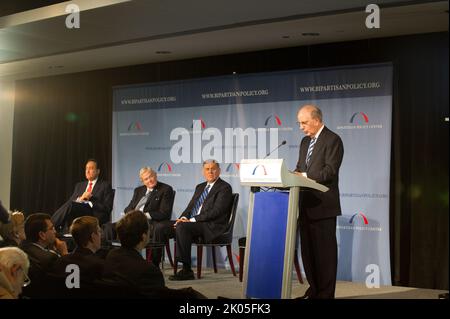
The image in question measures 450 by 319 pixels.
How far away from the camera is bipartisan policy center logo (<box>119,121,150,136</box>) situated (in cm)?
816

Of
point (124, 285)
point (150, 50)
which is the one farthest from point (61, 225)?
point (124, 285)

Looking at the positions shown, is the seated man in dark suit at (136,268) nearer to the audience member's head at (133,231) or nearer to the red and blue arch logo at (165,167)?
the audience member's head at (133,231)

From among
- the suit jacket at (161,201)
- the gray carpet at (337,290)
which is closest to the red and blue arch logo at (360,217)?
the gray carpet at (337,290)

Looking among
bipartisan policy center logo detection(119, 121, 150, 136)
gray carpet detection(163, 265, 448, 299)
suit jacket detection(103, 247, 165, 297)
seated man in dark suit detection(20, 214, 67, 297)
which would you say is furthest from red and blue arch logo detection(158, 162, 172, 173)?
suit jacket detection(103, 247, 165, 297)

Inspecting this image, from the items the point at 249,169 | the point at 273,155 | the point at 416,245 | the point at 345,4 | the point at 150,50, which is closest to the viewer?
the point at 249,169

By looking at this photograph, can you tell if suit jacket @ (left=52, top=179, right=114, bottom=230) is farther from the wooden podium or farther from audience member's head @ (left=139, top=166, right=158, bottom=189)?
the wooden podium

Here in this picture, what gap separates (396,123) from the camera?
6453 millimetres

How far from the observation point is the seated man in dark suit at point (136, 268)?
2.84 meters

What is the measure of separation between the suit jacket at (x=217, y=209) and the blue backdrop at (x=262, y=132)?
0.50 metres

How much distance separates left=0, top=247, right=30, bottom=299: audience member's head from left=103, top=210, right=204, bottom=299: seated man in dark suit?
1.45ft
